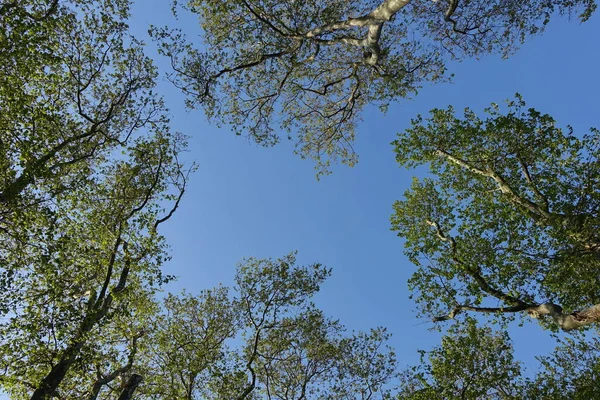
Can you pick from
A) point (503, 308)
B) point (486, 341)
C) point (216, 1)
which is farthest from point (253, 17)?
point (486, 341)

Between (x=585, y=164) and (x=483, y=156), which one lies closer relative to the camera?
(x=585, y=164)

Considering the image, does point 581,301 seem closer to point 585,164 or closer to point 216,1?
point 585,164

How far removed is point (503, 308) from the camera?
17.2 metres

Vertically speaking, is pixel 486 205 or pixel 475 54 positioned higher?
pixel 475 54

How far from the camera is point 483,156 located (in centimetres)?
Result: 1862

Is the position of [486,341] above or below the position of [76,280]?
above

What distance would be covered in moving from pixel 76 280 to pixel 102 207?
397cm

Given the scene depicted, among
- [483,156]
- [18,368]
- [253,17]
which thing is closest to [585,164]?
[483,156]

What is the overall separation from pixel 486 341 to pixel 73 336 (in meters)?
18.8

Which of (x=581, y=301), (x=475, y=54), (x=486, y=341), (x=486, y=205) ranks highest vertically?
(x=475, y=54)

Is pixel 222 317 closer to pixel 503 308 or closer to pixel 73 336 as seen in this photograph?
pixel 73 336

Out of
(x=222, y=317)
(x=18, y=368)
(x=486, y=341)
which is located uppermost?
(x=486, y=341)

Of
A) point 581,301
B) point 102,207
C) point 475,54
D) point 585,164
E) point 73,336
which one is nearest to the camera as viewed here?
point 73,336

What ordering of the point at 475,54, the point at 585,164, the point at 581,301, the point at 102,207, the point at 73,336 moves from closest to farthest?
the point at 73,336, the point at 585,164, the point at 581,301, the point at 102,207, the point at 475,54
